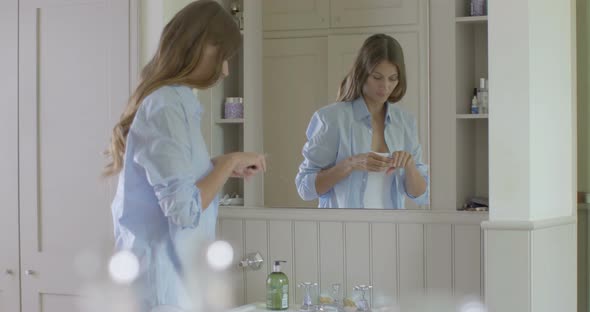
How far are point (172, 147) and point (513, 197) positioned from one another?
99cm

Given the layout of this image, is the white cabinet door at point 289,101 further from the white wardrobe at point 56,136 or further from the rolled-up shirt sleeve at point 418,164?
the white wardrobe at point 56,136

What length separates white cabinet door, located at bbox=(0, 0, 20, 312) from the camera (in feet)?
A: 10.7

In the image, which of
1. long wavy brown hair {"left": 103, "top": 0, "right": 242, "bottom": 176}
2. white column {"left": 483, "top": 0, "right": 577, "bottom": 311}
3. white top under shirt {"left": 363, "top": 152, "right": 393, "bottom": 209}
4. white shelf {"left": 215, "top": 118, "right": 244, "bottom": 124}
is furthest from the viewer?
white shelf {"left": 215, "top": 118, "right": 244, "bottom": 124}

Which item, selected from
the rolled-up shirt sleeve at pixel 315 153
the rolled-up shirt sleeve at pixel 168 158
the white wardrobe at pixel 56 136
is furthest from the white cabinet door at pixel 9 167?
the rolled-up shirt sleeve at pixel 168 158

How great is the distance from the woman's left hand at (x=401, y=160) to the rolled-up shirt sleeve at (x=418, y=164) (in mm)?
16

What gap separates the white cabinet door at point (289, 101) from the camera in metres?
2.97

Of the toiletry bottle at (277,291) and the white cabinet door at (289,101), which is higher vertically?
the white cabinet door at (289,101)

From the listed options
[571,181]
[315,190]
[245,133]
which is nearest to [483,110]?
[571,181]

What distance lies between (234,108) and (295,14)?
0.41m

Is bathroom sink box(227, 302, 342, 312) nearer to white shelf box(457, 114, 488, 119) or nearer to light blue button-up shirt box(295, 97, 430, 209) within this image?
light blue button-up shirt box(295, 97, 430, 209)

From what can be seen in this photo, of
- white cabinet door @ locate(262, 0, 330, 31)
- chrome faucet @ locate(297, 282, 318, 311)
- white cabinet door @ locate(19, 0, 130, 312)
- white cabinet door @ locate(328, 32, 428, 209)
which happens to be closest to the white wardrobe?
white cabinet door @ locate(19, 0, 130, 312)

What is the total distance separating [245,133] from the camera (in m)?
3.09

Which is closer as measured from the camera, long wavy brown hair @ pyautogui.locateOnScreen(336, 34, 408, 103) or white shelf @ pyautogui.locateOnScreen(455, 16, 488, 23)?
white shelf @ pyautogui.locateOnScreen(455, 16, 488, 23)

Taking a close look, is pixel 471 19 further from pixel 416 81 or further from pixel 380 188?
pixel 380 188
